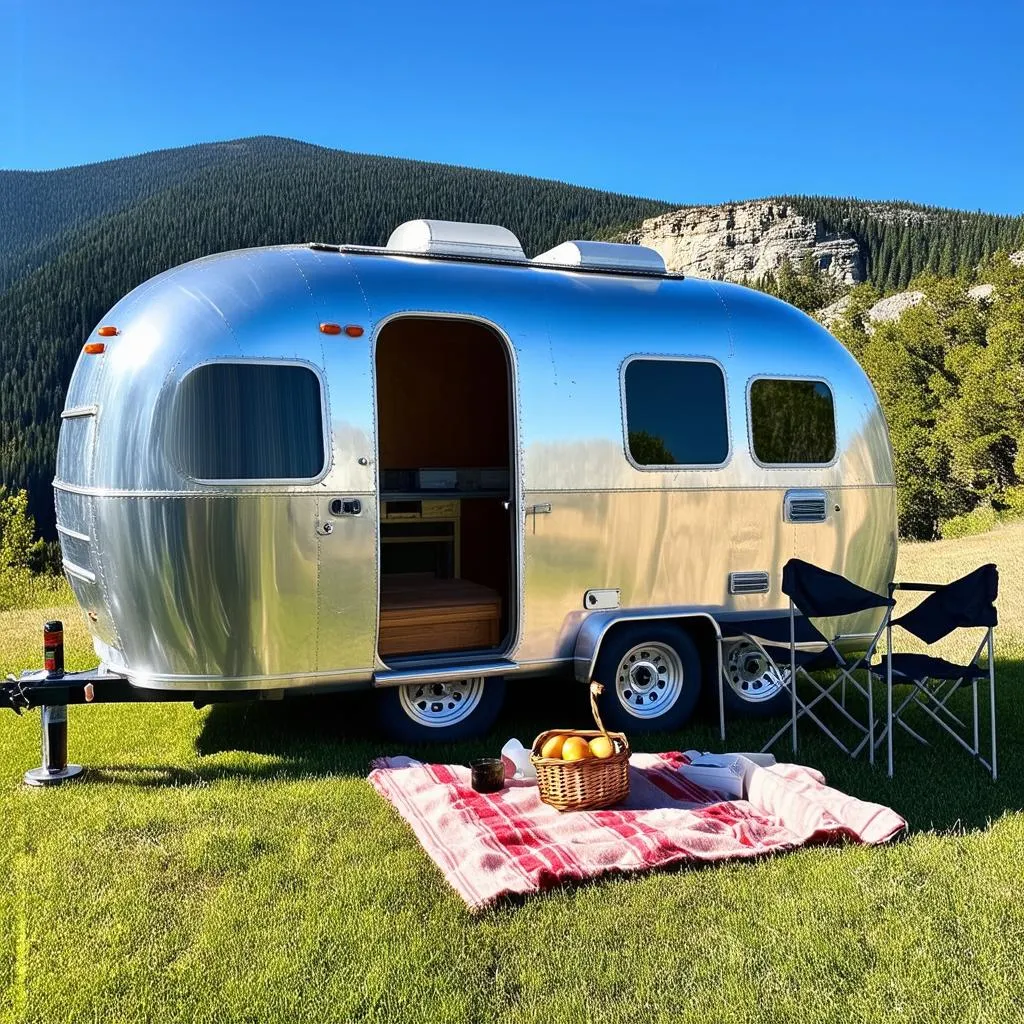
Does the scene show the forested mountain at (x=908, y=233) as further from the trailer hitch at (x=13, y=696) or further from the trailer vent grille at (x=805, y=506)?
the trailer hitch at (x=13, y=696)

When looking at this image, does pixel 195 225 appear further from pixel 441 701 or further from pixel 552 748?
pixel 552 748

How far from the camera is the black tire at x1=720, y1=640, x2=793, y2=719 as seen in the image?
660cm

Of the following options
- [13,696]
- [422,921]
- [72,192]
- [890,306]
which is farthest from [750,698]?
[72,192]

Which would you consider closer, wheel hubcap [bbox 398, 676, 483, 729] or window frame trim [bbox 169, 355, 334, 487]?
window frame trim [bbox 169, 355, 334, 487]

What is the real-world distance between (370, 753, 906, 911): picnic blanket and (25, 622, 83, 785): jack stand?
67.3 inches

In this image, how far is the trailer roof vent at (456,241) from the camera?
608 cm

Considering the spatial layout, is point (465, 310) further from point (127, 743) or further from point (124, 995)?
point (124, 995)

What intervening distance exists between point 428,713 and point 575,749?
142cm

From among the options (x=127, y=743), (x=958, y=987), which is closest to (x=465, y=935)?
(x=958, y=987)

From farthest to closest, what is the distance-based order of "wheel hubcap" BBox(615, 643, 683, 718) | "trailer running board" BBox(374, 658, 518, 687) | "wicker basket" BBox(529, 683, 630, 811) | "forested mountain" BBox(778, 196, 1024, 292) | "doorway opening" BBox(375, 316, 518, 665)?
"forested mountain" BBox(778, 196, 1024, 292) < "doorway opening" BBox(375, 316, 518, 665) < "wheel hubcap" BBox(615, 643, 683, 718) < "trailer running board" BBox(374, 658, 518, 687) < "wicker basket" BBox(529, 683, 630, 811)

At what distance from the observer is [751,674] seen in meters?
6.78

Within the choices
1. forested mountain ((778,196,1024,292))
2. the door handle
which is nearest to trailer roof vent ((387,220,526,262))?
the door handle

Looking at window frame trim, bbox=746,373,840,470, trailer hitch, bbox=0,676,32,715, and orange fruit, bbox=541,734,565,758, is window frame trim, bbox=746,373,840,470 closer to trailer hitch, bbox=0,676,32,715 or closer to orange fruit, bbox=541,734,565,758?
orange fruit, bbox=541,734,565,758

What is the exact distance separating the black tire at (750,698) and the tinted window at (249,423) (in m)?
3.04
